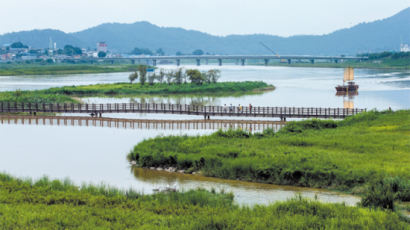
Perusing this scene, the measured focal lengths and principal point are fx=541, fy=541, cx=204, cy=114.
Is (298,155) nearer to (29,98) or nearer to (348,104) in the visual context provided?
(348,104)

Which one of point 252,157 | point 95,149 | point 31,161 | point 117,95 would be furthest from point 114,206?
point 117,95

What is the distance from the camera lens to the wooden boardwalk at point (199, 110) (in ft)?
203

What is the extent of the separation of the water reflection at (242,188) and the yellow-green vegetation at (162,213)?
350cm

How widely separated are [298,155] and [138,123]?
2977 cm

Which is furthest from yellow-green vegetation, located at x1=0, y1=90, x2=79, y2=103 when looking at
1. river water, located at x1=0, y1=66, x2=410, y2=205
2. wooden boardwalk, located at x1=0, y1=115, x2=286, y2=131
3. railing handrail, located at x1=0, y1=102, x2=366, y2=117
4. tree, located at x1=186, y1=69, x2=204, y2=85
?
tree, located at x1=186, y1=69, x2=204, y2=85

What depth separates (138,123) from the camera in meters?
61.9

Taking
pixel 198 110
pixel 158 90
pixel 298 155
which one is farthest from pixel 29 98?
pixel 298 155

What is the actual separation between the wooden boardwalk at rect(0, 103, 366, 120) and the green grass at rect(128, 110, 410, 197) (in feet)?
43.8

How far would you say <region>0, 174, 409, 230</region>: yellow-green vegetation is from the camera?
20.4 metres

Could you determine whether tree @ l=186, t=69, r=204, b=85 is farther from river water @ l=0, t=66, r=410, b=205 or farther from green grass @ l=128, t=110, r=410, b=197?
green grass @ l=128, t=110, r=410, b=197

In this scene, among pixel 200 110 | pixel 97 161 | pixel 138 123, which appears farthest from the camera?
pixel 200 110

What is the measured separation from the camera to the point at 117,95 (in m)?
102

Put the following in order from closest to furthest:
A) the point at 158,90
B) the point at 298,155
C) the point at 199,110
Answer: the point at 298,155, the point at 199,110, the point at 158,90

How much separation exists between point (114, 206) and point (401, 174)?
16.2 m
